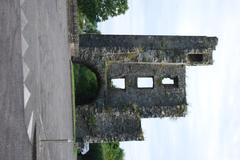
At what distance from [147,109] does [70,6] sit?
4723mm

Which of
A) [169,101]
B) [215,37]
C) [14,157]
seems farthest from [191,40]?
[14,157]

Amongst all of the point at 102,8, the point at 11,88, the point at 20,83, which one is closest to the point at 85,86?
the point at 102,8

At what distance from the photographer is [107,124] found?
17.5 meters

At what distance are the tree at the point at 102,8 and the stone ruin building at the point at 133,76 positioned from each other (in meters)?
6.95

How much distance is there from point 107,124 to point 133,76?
203cm

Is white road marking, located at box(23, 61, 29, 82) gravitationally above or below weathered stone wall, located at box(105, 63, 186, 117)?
above

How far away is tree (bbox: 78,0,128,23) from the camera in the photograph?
2480 centimetres

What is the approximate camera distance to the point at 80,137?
1725 centimetres

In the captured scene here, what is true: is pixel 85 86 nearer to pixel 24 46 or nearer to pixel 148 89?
pixel 148 89

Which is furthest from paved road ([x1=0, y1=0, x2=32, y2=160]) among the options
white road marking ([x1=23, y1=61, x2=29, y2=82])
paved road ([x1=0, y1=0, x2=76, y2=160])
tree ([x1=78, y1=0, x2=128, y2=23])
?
tree ([x1=78, y1=0, x2=128, y2=23])

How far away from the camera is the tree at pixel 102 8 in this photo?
81.4ft

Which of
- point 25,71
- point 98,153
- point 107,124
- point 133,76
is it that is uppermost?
point 25,71

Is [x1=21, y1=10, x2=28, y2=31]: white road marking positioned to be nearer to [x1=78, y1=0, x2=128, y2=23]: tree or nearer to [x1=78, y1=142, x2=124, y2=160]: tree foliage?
[x1=78, y1=142, x2=124, y2=160]: tree foliage

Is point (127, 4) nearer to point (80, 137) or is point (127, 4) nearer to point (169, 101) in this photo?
Result: point (169, 101)
